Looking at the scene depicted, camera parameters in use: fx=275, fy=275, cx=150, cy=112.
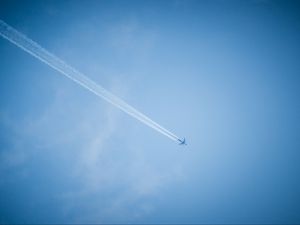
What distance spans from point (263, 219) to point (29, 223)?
96.4ft

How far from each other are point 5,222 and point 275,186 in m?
33.2

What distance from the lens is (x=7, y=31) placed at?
865 inches

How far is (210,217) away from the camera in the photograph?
36.0 meters

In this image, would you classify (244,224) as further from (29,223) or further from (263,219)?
(29,223)

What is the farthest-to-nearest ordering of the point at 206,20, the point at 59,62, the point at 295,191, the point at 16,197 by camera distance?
the point at 295,191 → the point at 16,197 → the point at 206,20 → the point at 59,62

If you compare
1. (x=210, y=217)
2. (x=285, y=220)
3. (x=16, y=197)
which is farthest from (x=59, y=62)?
(x=285, y=220)

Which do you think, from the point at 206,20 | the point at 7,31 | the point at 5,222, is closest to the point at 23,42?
the point at 7,31

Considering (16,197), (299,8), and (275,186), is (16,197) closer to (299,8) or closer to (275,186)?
(275,186)

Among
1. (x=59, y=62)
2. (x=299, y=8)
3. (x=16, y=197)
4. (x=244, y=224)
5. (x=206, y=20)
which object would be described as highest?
(x=206, y=20)

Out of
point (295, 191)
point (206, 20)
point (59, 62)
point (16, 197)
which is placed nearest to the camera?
point (59, 62)

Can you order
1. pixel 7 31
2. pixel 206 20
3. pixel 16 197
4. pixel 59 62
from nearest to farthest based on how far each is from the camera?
pixel 7 31 → pixel 59 62 → pixel 206 20 → pixel 16 197

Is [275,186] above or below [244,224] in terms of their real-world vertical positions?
above

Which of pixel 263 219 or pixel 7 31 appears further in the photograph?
pixel 263 219

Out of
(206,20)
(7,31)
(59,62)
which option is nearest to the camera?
(7,31)
